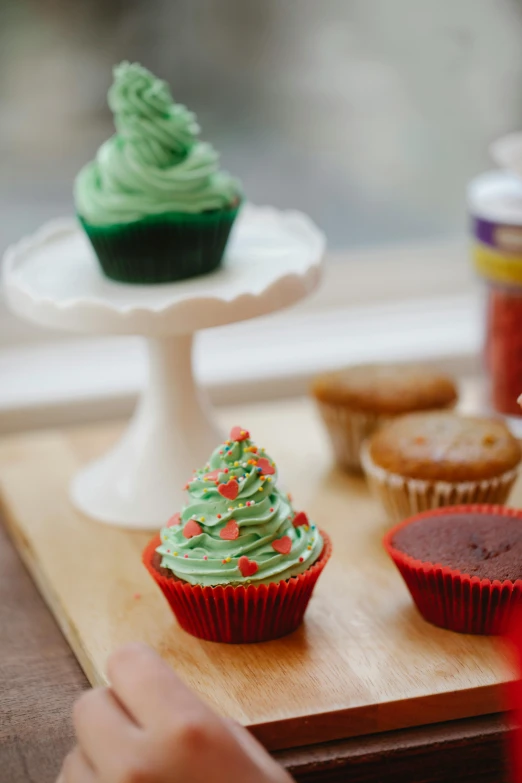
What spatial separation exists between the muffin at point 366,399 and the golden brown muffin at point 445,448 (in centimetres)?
7

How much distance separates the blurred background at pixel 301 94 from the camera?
61.8 inches

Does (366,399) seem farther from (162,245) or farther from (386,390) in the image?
(162,245)

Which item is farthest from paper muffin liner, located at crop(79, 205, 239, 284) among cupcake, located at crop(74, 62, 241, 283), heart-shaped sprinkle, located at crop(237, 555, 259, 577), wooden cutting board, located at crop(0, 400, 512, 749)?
heart-shaped sprinkle, located at crop(237, 555, 259, 577)

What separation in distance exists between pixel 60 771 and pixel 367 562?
0.41m

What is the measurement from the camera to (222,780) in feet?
2.48

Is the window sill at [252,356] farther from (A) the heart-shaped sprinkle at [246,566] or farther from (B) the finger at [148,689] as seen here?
(B) the finger at [148,689]

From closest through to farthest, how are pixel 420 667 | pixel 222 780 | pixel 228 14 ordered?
pixel 222 780 → pixel 420 667 → pixel 228 14

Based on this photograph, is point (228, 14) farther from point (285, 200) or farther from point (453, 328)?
point (453, 328)

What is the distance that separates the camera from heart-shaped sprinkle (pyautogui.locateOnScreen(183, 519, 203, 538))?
100cm

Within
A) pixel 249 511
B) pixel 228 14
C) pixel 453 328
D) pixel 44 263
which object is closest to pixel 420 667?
pixel 249 511

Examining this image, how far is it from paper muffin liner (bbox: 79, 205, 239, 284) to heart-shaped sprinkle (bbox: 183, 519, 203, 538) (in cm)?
28

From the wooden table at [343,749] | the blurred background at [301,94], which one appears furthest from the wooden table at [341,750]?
the blurred background at [301,94]

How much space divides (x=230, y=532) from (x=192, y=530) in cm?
3

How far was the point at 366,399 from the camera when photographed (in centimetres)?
134
